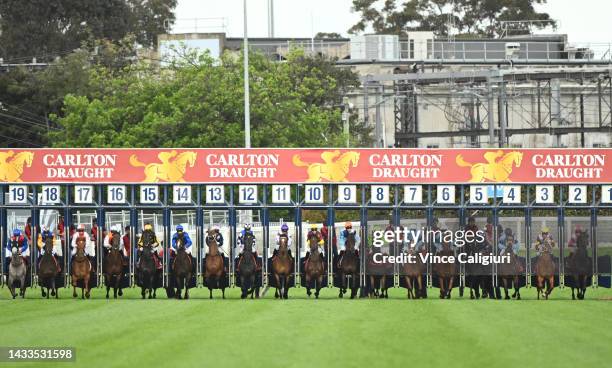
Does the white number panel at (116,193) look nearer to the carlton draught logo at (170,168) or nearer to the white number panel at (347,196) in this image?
the carlton draught logo at (170,168)

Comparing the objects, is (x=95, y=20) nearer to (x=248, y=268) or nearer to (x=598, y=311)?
(x=248, y=268)

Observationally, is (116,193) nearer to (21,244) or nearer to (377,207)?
(21,244)

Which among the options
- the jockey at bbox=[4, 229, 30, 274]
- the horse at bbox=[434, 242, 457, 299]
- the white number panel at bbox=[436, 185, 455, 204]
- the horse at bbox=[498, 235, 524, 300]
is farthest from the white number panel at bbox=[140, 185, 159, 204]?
the horse at bbox=[498, 235, 524, 300]

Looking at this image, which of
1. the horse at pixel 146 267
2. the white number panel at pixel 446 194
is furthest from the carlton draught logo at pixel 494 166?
the horse at pixel 146 267

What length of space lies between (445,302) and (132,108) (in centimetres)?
3043

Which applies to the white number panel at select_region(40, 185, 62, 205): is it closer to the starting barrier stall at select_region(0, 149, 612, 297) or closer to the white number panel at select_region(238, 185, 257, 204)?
the starting barrier stall at select_region(0, 149, 612, 297)

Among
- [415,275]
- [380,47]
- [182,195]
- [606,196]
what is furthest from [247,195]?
[380,47]

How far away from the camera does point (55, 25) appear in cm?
8062

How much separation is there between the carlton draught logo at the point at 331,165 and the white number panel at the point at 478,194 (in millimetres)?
2712

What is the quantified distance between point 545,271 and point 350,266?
14.1 feet

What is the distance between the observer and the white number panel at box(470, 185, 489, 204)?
28.1m

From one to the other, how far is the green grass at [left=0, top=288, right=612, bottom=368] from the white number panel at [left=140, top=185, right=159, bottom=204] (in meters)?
3.01

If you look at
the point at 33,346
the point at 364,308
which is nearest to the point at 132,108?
the point at 364,308

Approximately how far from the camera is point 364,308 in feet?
77.5
